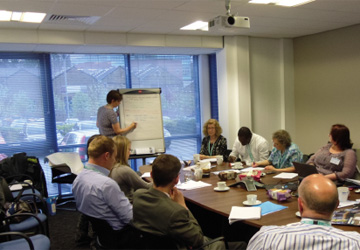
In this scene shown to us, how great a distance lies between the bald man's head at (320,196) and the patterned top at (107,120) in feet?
12.8

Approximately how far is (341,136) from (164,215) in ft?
7.60

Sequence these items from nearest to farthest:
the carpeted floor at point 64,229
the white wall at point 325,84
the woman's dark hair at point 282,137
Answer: the woman's dark hair at point 282,137 < the carpeted floor at point 64,229 < the white wall at point 325,84

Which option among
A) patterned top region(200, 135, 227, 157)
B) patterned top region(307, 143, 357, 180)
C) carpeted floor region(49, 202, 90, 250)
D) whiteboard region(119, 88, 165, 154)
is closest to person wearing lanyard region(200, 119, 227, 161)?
patterned top region(200, 135, 227, 157)

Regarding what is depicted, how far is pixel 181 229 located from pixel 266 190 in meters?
1.22

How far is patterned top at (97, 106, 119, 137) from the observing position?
5078mm

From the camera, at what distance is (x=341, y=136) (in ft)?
11.4

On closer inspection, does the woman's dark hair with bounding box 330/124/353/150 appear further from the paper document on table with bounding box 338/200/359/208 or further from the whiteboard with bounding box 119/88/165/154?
the whiteboard with bounding box 119/88/165/154

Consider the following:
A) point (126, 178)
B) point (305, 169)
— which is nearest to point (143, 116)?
point (126, 178)

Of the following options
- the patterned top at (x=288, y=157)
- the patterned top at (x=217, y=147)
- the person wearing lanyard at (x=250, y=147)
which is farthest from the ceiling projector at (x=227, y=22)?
the patterned top at (x=217, y=147)

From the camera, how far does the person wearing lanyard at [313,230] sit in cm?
134

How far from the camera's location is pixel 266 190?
2.96 metres

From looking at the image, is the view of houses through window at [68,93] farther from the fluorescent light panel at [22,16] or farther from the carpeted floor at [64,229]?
the fluorescent light panel at [22,16]

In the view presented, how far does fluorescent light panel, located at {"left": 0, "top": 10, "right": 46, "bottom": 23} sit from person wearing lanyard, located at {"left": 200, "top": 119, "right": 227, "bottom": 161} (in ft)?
8.45

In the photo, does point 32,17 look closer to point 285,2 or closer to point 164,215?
point 285,2
